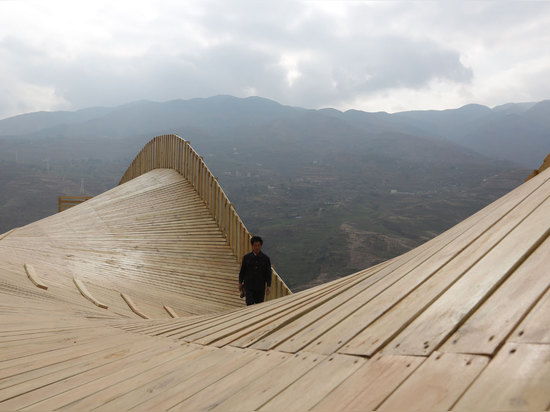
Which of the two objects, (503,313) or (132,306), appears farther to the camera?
(132,306)

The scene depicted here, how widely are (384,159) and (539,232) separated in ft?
482

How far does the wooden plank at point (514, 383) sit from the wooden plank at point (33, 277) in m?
5.95

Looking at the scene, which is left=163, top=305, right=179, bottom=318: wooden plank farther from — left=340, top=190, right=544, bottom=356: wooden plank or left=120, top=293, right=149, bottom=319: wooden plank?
left=340, top=190, right=544, bottom=356: wooden plank

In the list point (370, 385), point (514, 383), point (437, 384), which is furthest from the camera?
point (370, 385)

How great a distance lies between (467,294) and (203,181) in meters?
10.5

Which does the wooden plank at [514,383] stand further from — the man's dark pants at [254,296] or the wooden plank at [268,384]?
the man's dark pants at [254,296]

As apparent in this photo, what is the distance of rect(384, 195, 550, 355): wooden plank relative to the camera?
175cm

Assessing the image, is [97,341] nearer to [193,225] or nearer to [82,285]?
[82,285]

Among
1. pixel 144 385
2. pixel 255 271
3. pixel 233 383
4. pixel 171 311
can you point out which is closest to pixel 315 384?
pixel 233 383

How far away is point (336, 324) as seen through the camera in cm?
239

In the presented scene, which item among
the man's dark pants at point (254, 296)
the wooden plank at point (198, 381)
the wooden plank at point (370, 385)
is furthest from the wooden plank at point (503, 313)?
the man's dark pants at point (254, 296)

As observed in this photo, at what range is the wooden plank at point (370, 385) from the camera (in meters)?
1.54

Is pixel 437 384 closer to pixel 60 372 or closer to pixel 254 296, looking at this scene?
pixel 60 372

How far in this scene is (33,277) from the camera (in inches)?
245
